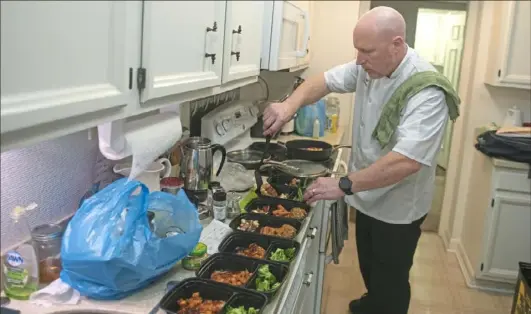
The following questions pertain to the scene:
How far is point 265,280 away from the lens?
1.47 meters

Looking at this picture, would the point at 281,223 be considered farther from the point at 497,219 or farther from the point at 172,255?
the point at 497,219

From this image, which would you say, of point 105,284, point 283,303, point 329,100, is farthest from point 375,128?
point 329,100

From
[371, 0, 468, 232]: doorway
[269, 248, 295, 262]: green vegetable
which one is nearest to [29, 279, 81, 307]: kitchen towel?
[269, 248, 295, 262]: green vegetable

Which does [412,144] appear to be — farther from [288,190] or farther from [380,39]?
[288,190]

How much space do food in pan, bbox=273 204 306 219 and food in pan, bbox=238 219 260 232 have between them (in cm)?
14

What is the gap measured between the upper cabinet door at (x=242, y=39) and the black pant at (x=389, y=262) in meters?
0.98

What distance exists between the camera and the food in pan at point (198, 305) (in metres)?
1.31

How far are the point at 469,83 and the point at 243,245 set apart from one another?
293cm

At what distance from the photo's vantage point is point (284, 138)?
3.57 metres

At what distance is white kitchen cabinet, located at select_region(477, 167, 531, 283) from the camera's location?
327 centimetres

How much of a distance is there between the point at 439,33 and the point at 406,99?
4094mm

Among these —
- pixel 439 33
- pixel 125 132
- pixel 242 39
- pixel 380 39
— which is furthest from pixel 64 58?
pixel 439 33

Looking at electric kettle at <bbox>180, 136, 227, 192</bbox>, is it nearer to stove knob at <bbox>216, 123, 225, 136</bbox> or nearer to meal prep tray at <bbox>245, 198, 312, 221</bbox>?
meal prep tray at <bbox>245, 198, 312, 221</bbox>

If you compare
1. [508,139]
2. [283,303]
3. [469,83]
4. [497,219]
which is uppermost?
[469,83]
